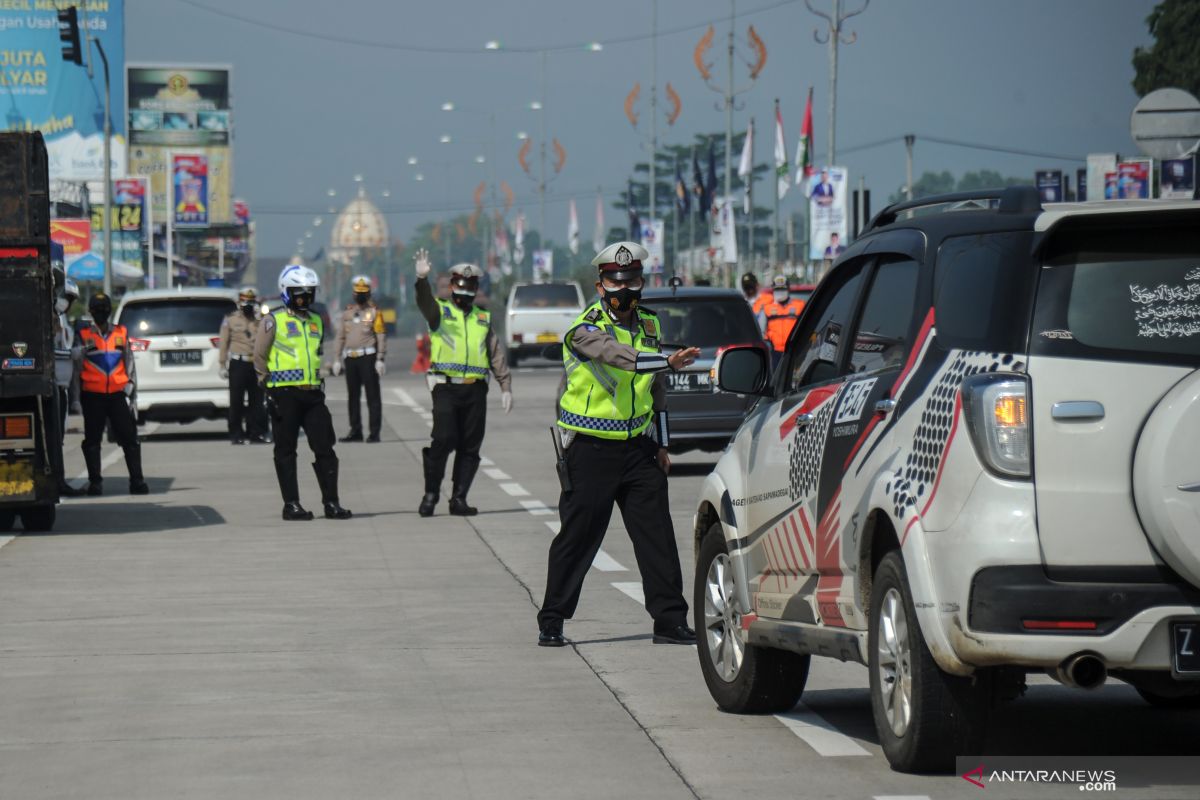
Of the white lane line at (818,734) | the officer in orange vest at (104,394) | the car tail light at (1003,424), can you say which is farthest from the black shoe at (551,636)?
the officer in orange vest at (104,394)

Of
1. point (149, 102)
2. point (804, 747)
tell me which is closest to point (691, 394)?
point (804, 747)

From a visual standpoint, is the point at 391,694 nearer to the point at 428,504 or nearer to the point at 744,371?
the point at 744,371

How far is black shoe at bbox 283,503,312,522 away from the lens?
17062 millimetres

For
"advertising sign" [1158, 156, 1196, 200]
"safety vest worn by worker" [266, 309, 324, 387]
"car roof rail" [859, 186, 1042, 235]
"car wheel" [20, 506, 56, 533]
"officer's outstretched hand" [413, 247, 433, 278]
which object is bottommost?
"car wheel" [20, 506, 56, 533]

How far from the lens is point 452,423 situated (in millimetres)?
17141

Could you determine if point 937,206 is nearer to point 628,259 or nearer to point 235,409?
point 628,259

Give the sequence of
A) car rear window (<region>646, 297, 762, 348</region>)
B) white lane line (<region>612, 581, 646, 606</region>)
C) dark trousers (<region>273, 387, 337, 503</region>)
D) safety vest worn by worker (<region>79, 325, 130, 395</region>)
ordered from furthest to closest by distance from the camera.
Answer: car rear window (<region>646, 297, 762, 348</region>), safety vest worn by worker (<region>79, 325, 130, 395</region>), dark trousers (<region>273, 387, 337, 503</region>), white lane line (<region>612, 581, 646, 606</region>)

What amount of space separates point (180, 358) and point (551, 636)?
64.4 feet

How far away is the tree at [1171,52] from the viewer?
246 ft

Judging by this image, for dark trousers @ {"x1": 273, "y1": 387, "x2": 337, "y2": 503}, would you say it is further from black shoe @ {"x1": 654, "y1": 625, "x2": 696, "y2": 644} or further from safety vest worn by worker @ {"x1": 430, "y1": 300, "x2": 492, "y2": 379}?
black shoe @ {"x1": 654, "y1": 625, "x2": 696, "y2": 644}

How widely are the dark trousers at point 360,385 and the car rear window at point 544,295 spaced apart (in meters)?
25.1

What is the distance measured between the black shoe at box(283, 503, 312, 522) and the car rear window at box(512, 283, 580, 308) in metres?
35.7

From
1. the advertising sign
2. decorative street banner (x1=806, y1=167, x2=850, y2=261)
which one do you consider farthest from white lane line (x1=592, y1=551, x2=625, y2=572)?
decorative street banner (x1=806, y1=167, x2=850, y2=261)

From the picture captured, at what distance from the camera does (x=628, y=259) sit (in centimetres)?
1002
